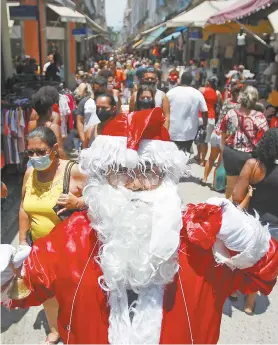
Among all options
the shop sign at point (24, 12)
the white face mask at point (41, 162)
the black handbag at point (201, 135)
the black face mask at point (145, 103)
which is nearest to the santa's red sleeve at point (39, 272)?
the white face mask at point (41, 162)

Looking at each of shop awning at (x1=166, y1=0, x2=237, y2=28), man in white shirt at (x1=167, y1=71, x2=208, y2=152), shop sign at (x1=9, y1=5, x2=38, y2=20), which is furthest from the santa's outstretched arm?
shop awning at (x1=166, y1=0, x2=237, y2=28)

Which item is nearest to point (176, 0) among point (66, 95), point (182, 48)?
point (182, 48)

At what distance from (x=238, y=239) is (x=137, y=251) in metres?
0.38

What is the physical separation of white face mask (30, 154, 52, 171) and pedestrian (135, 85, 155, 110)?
8.22 feet

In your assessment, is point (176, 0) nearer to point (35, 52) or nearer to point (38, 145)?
point (35, 52)

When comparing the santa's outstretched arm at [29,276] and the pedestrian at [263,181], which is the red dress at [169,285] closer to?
the santa's outstretched arm at [29,276]

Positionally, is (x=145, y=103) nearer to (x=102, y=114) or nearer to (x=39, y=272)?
(x=102, y=114)

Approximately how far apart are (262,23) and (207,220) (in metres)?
9.13

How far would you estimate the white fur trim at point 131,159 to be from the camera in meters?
1.51

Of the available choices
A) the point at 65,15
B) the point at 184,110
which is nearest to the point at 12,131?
the point at 184,110

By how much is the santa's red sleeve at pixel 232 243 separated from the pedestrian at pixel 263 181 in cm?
134

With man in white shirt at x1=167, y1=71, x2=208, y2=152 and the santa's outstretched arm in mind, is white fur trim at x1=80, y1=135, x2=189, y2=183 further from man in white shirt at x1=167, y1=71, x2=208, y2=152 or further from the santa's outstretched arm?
man in white shirt at x1=167, y1=71, x2=208, y2=152

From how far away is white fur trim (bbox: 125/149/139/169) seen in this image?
1508mm

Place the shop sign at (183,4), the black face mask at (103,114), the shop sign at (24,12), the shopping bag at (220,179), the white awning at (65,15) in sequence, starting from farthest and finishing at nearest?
1. the shop sign at (183,4)
2. the white awning at (65,15)
3. the shop sign at (24,12)
4. the shopping bag at (220,179)
5. the black face mask at (103,114)
